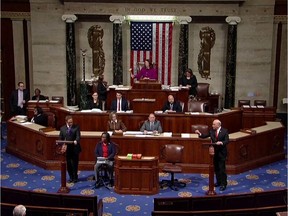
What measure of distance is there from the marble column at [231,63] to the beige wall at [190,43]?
214 mm

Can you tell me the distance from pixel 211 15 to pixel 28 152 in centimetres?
840

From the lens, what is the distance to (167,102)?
1427 centimetres

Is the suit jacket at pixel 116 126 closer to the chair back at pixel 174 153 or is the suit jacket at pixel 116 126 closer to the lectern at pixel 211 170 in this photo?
the chair back at pixel 174 153

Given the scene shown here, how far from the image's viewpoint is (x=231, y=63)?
57.9ft

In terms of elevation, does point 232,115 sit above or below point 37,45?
below

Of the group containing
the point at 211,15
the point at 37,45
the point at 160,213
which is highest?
the point at 211,15

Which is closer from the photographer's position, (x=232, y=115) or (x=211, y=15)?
(x=232, y=115)

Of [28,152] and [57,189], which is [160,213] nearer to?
[57,189]

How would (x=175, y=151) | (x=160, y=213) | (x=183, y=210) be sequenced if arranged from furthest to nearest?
1. (x=175, y=151)
2. (x=183, y=210)
3. (x=160, y=213)

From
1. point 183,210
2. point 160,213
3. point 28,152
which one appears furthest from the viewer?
point 28,152

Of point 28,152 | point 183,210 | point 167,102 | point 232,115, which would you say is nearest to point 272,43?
point 232,115

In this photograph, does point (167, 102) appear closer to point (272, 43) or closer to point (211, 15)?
point (211, 15)

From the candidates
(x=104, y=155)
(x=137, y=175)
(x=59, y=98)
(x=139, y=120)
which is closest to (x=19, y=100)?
(x=59, y=98)

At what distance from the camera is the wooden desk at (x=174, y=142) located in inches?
482
